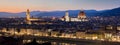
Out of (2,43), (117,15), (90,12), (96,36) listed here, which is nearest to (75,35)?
(96,36)

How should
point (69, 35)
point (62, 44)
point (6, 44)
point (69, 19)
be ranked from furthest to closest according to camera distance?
1. point (69, 19)
2. point (69, 35)
3. point (62, 44)
4. point (6, 44)

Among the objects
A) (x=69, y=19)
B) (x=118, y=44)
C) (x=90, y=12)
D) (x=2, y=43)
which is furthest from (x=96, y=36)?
(x=90, y=12)

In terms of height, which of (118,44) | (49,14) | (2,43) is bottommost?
(49,14)

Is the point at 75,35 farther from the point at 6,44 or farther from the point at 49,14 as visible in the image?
the point at 49,14

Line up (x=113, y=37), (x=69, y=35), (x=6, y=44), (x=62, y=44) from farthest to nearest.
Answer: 1. (x=69, y=35)
2. (x=113, y=37)
3. (x=62, y=44)
4. (x=6, y=44)

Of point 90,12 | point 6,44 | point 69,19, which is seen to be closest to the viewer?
point 6,44

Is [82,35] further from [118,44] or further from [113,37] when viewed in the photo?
[118,44]

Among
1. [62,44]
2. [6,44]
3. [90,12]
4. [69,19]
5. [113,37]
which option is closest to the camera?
[6,44]

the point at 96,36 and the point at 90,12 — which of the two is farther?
the point at 90,12

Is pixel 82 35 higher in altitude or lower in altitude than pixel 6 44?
lower
